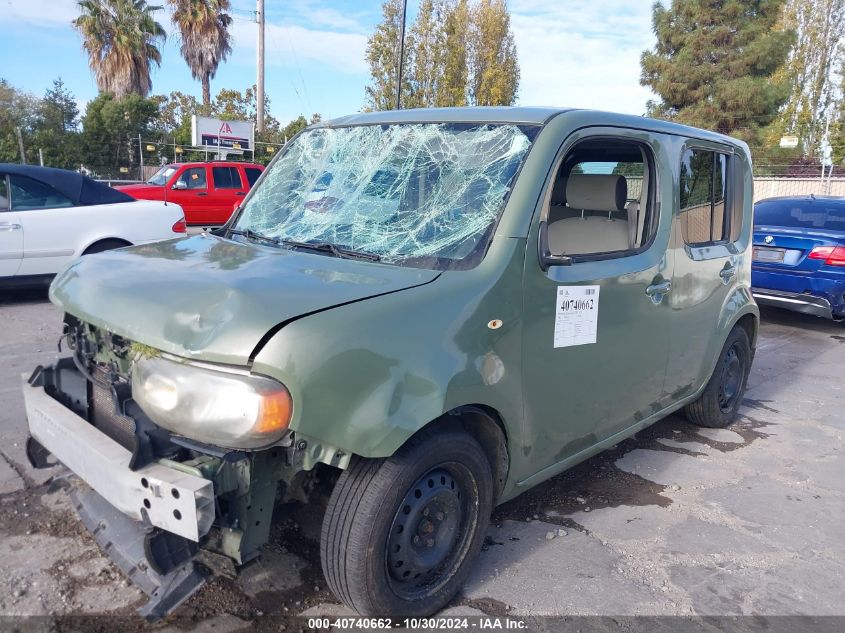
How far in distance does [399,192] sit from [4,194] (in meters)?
6.38

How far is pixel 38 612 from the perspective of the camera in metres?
2.56

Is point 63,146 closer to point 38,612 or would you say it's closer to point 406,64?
point 406,64

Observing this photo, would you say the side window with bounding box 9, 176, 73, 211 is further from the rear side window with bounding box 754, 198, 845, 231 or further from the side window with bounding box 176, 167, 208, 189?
the rear side window with bounding box 754, 198, 845, 231

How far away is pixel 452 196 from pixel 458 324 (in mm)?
742

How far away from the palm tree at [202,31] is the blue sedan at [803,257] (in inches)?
1228

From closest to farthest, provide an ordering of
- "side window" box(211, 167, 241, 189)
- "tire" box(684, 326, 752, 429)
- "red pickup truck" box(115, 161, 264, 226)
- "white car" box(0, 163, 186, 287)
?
1. "tire" box(684, 326, 752, 429)
2. "white car" box(0, 163, 186, 287)
3. "red pickup truck" box(115, 161, 264, 226)
4. "side window" box(211, 167, 241, 189)

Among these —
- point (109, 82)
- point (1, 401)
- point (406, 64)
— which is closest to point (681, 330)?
point (1, 401)

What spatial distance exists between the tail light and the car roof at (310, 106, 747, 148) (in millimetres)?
5014

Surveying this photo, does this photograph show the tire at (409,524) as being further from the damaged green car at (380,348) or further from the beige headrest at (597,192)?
the beige headrest at (597,192)

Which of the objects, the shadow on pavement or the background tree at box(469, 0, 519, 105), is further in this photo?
the background tree at box(469, 0, 519, 105)

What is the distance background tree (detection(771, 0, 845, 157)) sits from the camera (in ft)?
128

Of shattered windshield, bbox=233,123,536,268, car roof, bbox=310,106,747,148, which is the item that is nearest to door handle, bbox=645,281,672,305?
car roof, bbox=310,106,747,148

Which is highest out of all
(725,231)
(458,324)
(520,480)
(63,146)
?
(63,146)

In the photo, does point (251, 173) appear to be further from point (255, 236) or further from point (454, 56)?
point (454, 56)
